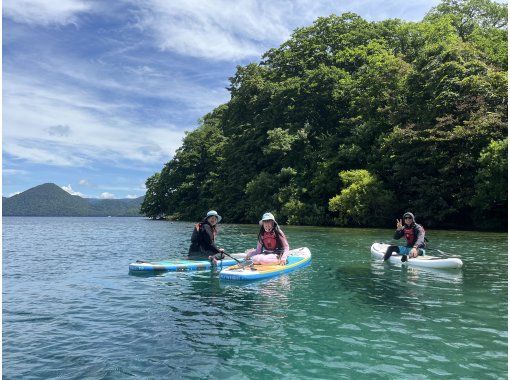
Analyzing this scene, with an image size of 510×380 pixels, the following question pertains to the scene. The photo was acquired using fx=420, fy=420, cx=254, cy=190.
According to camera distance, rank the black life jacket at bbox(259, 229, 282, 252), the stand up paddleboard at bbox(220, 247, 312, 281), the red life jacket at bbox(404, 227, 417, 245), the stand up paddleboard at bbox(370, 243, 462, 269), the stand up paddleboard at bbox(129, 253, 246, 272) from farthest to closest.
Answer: the red life jacket at bbox(404, 227, 417, 245)
the black life jacket at bbox(259, 229, 282, 252)
the stand up paddleboard at bbox(129, 253, 246, 272)
the stand up paddleboard at bbox(370, 243, 462, 269)
the stand up paddleboard at bbox(220, 247, 312, 281)

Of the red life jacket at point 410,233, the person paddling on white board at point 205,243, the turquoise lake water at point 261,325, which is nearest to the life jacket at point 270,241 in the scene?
the turquoise lake water at point 261,325

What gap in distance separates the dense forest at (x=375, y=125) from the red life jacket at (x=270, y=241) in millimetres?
20433

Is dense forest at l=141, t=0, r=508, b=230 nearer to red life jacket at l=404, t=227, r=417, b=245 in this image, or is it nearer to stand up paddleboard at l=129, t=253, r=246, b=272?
red life jacket at l=404, t=227, r=417, b=245

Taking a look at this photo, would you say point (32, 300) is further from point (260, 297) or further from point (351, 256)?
point (351, 256)

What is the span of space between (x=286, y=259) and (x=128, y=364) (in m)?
8.60

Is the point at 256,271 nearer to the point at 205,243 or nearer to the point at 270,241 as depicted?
the point at 270,241

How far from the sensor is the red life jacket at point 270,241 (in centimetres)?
1456

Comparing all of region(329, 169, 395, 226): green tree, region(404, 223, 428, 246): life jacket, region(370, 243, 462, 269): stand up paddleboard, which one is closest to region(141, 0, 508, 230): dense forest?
region(329, 169, 395, 226): green tree

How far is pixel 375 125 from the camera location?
39.1 meters

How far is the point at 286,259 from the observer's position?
1425 cm

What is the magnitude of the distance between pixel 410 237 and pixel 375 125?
24.9 m

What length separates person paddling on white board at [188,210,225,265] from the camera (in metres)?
14.6

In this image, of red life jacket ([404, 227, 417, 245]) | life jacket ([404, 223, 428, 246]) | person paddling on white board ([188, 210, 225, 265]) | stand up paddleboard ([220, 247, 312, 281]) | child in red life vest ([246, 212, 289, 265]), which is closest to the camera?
stand up paddleboard ([220, 247, 312, 281])

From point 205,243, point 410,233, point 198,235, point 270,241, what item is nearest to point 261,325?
point 270,241
